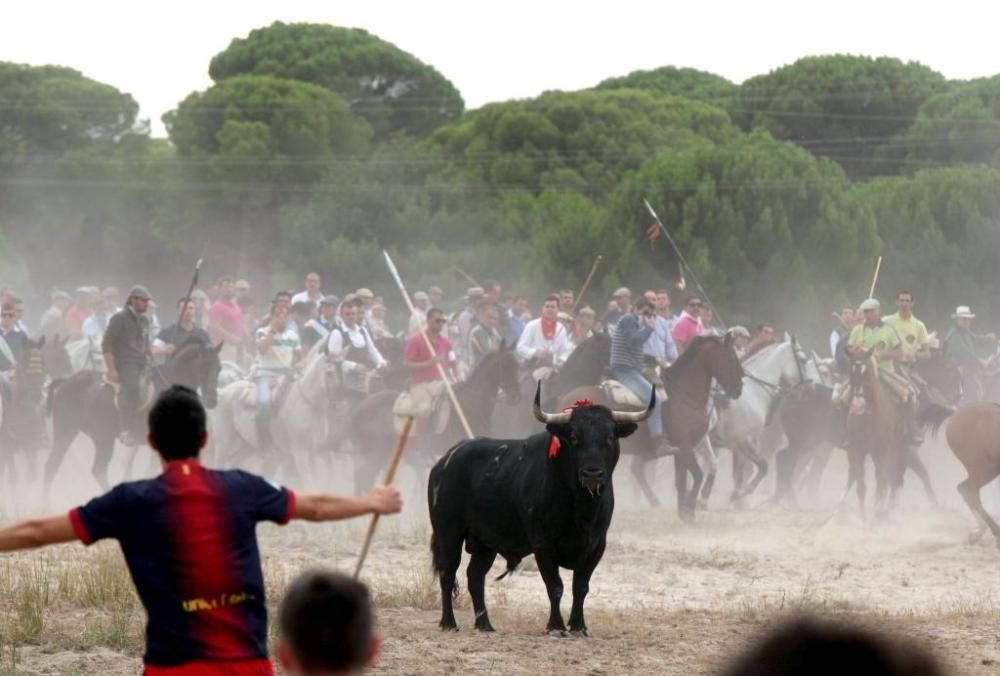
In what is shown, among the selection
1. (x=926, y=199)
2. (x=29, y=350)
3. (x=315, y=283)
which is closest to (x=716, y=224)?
(x=926, y=199)

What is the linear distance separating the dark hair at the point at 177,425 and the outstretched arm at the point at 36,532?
1.16ft

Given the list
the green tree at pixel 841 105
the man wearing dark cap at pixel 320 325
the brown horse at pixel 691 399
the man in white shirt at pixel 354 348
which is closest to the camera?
the brown horse at pixel 691 399

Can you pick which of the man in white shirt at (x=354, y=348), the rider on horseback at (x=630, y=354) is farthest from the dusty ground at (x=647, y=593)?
the man in white shirt at (x=354, y=348)

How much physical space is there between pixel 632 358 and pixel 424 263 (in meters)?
30.9

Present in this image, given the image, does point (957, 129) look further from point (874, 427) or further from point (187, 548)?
point (187, 548)

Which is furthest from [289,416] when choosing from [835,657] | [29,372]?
[835,657]

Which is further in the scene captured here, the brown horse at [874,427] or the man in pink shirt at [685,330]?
the man in pink shirt at [685,330]

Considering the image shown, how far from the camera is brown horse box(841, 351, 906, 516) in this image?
68.7 feet

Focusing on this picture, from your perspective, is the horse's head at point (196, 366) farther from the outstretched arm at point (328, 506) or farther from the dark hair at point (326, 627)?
the dark hair at point (326, 627)

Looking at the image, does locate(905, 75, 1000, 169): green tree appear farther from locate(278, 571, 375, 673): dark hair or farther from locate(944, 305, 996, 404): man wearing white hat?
locate(278, 571, 375, 673): dark hair

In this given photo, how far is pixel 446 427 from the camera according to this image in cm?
2133

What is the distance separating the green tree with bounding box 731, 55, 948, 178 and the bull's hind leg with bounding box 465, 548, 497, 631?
60.2 meters

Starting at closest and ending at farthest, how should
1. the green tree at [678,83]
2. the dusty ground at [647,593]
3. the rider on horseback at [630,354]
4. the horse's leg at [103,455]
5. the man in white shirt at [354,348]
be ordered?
the dusty ground at [647,593], the rider on horseback at [630,354], the horse's leg at [103,455], the man in white shirt at [354,348], the green tree at [678,83]

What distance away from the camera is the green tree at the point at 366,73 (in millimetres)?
71812
